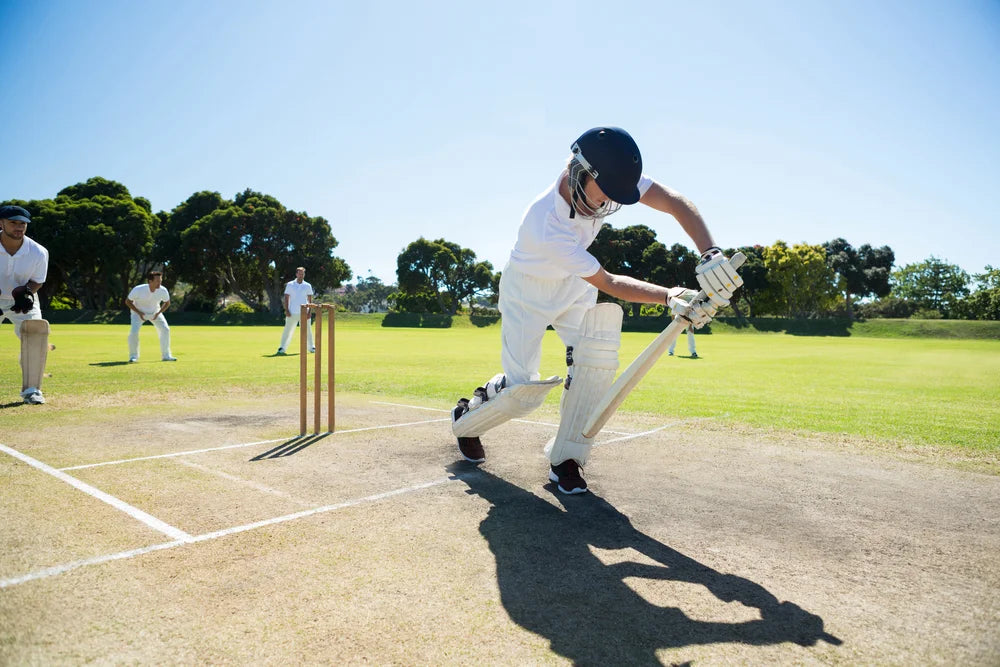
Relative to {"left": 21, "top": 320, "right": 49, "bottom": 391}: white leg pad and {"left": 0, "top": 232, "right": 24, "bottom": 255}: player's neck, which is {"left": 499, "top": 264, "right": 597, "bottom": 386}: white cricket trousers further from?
{"left": 0, "top": 232, "right": 24, "bottom": 255}: player's neck

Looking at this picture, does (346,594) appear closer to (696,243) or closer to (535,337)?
(535,337)

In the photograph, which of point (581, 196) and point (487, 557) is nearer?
point (487, 557)

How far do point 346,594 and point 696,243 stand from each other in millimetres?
3002

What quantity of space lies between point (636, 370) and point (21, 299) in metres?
7.70

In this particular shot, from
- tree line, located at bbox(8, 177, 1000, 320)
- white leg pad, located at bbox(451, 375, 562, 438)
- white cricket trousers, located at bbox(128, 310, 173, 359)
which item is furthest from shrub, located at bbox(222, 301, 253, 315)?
→ white leg pad, located at bbox(451, 375, 562, 438)

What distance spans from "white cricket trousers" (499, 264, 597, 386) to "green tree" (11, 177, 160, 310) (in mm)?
54492

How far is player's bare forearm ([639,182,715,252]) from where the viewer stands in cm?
409

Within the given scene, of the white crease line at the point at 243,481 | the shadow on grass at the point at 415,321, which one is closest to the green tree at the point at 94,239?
the shadow on grass at the point at 415,321

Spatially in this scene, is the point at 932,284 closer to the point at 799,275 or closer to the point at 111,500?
the point at 799,275

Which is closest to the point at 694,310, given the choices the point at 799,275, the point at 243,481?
the point at 243,481

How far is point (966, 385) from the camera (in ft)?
38.6

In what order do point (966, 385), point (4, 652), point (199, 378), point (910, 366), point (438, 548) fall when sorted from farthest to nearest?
1. point (910, 366)
2. point (966, 385)
3. point (199, 378)
4. point (438, 548)
5. point (4, 652)

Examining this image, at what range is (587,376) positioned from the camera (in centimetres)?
422

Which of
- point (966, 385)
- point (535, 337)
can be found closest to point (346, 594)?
point (535, 337)
